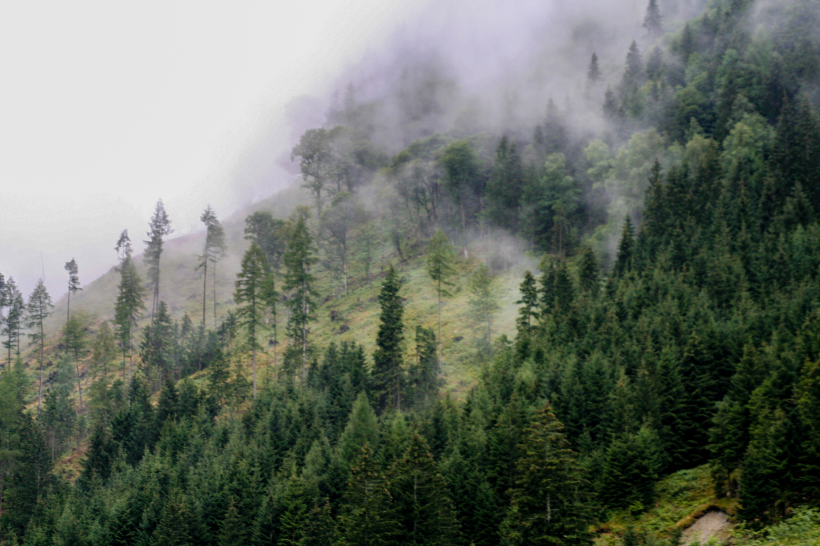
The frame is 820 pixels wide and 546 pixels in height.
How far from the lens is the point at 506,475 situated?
4069 centimetres

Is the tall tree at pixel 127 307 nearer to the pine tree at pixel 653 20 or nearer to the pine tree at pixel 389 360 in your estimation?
the pine tree at pixel 389 360

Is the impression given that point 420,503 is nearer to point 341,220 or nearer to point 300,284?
point 300,284

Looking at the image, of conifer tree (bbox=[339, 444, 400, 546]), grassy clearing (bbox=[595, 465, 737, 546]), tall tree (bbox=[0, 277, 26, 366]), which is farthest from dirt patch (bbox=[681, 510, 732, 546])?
tall tree (bbox=[0, 277, 26, 366])

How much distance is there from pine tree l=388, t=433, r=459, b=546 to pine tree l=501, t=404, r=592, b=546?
5.39 meters

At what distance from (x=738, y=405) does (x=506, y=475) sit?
16424mm

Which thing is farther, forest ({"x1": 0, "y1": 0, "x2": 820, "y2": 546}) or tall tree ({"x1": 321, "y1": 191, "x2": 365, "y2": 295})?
tall tree ({"x1": 321, "y1": 191, "x2": 365, "y2": 295})

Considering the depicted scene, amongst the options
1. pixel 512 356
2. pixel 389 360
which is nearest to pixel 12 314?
pixel 389 360

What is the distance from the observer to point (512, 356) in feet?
195

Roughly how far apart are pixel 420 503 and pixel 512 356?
95.0 feet

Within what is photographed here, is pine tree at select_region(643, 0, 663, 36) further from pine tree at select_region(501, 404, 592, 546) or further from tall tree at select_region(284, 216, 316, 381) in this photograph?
pine tree at select_region(501, 404, 592, 546)

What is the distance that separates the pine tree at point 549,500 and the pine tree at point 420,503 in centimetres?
539

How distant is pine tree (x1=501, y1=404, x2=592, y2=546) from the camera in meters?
28.2

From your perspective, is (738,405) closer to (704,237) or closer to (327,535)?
(327,535)

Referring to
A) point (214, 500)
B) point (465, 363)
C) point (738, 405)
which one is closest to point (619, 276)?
point (465, 363)
